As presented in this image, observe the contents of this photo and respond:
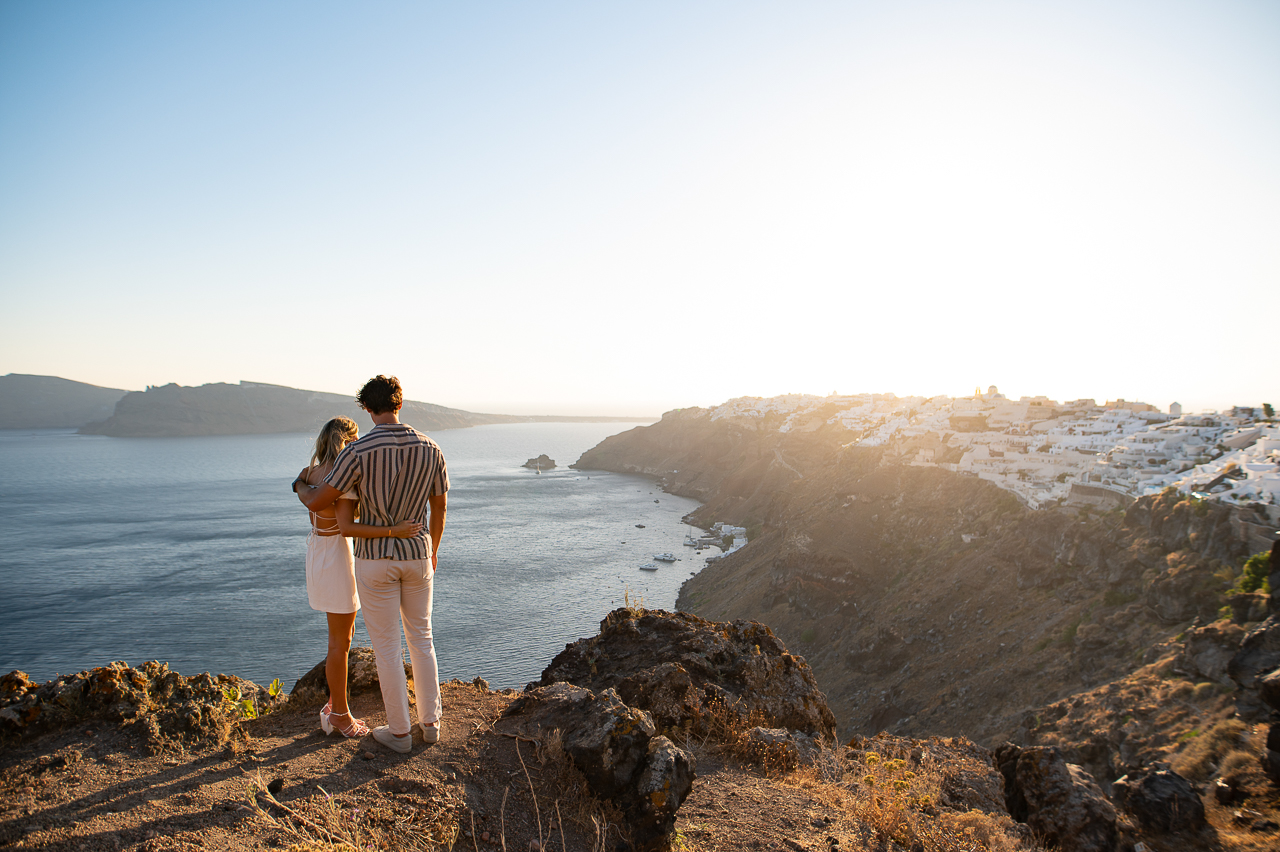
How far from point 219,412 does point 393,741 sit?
213 meters

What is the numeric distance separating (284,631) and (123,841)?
3353 cm

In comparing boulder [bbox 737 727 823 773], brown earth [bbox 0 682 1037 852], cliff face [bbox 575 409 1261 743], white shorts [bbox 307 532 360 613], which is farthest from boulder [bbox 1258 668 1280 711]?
white shorts [bbox 307 532 360 613]

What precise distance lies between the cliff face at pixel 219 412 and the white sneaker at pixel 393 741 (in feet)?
565

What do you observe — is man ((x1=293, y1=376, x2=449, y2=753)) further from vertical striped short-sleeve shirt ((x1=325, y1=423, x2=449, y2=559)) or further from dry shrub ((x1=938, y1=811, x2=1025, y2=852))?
Answer: dry shrub ((x1=938, y1=811, x2=1025, y2=852))

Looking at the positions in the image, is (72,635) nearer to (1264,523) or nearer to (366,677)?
(366,677)

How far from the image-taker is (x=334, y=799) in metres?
2.97

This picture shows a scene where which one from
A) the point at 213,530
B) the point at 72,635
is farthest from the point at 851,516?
the point at 213,530

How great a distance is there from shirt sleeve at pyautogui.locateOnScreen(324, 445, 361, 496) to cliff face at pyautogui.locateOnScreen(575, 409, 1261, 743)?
19.8 m

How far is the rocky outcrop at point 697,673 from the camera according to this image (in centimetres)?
541

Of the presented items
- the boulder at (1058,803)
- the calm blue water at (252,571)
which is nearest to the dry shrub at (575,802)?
the calm blue water at (252,571)

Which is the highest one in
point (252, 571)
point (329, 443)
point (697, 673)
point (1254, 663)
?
point (329, 443)

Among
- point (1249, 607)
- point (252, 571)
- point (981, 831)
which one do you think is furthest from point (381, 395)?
point (252, 571)

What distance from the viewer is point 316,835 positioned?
2711 millimetres

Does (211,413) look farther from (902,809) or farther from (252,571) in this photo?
(902,809)
